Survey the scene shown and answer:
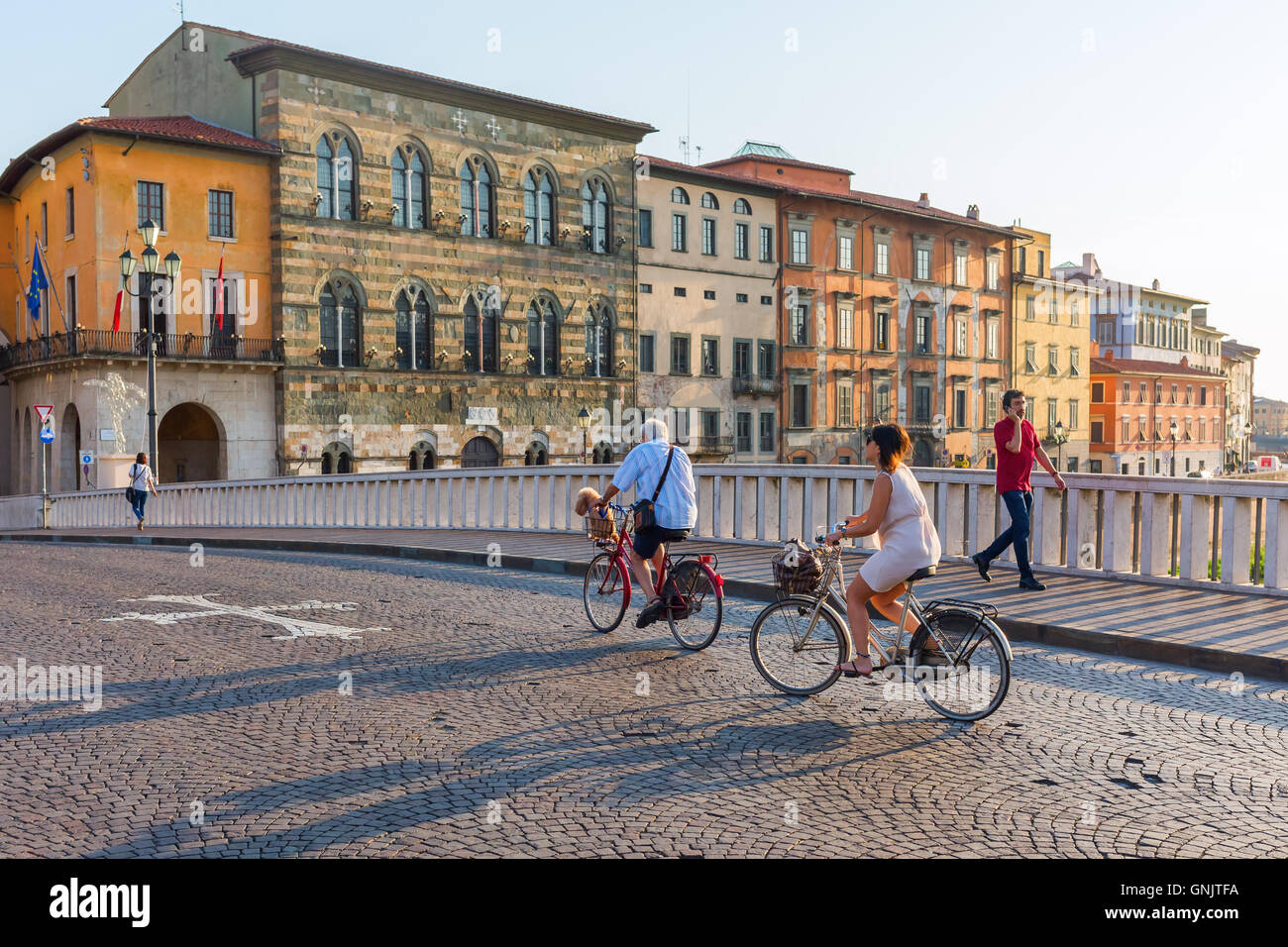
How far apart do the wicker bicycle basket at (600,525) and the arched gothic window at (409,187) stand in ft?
115

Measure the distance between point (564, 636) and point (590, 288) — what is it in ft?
Result: 132

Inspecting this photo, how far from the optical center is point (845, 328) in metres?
59.4

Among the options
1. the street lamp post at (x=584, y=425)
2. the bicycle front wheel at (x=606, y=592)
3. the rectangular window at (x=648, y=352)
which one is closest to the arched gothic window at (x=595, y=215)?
the rectangular window at (x=648, y=352)

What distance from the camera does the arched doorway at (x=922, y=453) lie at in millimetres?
63094

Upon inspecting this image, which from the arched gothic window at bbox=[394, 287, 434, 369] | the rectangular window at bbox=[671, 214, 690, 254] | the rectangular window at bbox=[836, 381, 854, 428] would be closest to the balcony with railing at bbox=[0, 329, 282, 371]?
the arched gothic window at bbox=[394, 287, 434, 369]

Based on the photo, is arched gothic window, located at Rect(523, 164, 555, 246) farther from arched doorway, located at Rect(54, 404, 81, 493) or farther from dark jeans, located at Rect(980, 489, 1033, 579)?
dark jeans, located at Rect(980, 489, 1033, 579)

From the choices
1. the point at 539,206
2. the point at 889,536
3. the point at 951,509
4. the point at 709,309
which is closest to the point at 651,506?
the point at 889,536

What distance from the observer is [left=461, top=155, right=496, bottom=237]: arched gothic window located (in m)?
45.1

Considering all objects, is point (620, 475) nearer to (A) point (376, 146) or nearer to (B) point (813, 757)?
(B) point (813, 757)

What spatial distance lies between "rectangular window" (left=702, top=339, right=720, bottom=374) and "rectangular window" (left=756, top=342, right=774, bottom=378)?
92.2 inches

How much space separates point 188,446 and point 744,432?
23.7m

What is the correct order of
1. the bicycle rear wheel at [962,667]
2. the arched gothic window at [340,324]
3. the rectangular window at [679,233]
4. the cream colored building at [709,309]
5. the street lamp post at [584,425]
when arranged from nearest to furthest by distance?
the bicycle rear wheel at [962,667] < the arched gothic window at [340,324] < the street lamp post at [584,425] < the cream colored building at [709,309] < the rectangular window at [679,233]

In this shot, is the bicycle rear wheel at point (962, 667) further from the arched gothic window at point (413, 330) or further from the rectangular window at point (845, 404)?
the rectangular window at point (845, 404)

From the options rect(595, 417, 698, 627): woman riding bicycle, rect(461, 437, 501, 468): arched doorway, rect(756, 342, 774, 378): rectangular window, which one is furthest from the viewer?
rect(756, 342, 774, 378): rectangular window
